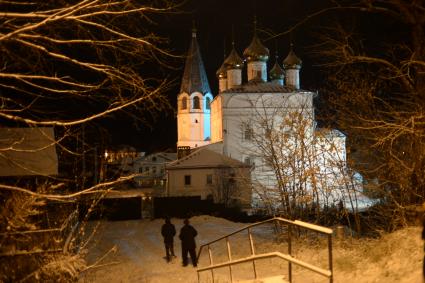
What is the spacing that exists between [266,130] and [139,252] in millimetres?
7068

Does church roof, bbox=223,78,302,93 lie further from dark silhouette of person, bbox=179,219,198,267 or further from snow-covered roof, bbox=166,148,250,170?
dark silhouette of person, bbox=179,219,198,267

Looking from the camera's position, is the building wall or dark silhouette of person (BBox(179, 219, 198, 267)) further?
the building wall

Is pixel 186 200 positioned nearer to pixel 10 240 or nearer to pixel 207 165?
pixel 207 165

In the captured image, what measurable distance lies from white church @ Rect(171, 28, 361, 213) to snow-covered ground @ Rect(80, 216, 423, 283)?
123 inches

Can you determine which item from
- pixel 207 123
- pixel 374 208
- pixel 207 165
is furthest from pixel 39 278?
pixel 207 123

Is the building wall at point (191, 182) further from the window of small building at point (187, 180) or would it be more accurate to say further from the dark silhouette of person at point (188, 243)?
the dark silhouette of person at point (188, 243)

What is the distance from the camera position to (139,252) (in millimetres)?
19766

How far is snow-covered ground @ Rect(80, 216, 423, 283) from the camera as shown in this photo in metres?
8.43

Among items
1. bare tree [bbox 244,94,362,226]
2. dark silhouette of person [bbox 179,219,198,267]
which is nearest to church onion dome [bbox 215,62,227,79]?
bare tree [bbox 244,94,362,226]

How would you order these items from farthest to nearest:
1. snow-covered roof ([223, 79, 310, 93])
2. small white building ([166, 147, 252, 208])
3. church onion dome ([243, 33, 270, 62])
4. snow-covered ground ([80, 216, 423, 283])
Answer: church onion dome ([243, 33, 270, 62]) < snow-covered roof ([223, 79, 310, 93]) < small white building ([166, 147, 252, 208]) < snow-covered ground ([80, 216, 423, 283])

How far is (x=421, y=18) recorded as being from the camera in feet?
32.3

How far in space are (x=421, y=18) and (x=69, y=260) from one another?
8.01 metres

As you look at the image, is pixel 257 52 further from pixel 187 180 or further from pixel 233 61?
pixel 187 180

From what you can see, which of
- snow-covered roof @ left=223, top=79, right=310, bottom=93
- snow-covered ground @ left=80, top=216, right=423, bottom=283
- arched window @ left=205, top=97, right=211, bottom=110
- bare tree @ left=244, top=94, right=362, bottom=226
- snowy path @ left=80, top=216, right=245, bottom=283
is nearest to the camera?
snow-covered ground @ left=80, top=216, right=423, bottom=283
